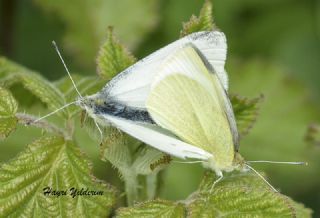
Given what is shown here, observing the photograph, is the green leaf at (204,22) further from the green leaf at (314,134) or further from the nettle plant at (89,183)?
the green leaf at (314,134)

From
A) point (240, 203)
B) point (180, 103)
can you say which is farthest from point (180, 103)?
point (240, 203)

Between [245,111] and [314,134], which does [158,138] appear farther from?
[314,134]

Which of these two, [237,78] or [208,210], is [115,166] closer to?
[208,210]

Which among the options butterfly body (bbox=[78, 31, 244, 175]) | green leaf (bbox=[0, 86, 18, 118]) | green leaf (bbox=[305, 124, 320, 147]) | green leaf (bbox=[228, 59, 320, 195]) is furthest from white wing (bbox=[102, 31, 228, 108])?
green leaf (bbox=[228, 59, 320, 195])

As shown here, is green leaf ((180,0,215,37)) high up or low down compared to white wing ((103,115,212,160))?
up

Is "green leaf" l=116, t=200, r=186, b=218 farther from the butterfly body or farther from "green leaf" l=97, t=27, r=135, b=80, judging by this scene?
"green leaf" l=97, t=27, r=135, b=80

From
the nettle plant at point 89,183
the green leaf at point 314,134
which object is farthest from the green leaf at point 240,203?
the green leaf at point 314,134
